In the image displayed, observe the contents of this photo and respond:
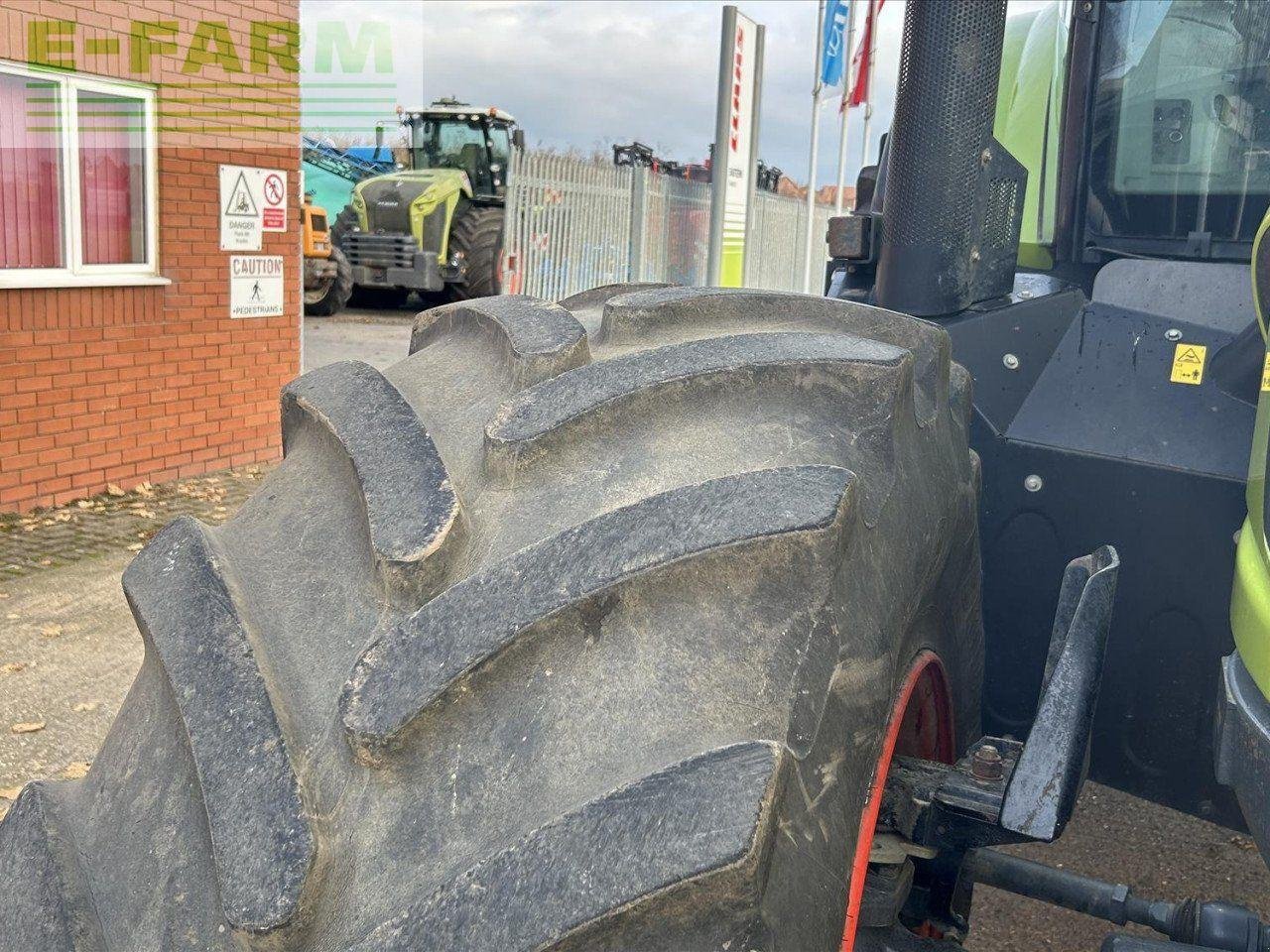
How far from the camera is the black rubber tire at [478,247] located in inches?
721

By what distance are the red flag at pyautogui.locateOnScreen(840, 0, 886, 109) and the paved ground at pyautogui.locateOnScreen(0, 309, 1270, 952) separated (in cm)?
1004

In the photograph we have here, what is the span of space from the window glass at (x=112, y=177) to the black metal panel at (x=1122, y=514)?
6.21m

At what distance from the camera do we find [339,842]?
99 cm

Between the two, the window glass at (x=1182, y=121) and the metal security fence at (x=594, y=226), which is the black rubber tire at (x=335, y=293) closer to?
the metal security fence at (x=594, y=226)

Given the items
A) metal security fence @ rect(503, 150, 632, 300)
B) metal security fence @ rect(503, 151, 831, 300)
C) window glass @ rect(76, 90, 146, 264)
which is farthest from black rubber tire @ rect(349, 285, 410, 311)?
window glass @ rect(76, 90, 146, 264)

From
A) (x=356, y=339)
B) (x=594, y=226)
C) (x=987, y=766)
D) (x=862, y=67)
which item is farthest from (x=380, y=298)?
(x=987, y=766)

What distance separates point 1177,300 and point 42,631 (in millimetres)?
4423

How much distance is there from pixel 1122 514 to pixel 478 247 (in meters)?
17.1

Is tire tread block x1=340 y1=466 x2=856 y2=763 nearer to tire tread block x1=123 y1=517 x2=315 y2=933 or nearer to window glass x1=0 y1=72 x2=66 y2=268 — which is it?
tire tread block x1=123 y1=517 x2=315 y2=933

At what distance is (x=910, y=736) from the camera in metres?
1.65

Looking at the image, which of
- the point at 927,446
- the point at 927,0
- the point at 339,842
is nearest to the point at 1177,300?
the point at 927,0

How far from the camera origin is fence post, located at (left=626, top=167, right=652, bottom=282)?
1477 cm

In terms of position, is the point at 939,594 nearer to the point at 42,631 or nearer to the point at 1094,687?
the point at 1094,687

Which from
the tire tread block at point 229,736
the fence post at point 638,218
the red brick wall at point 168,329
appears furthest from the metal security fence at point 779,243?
the tire tread block at point 229,736
